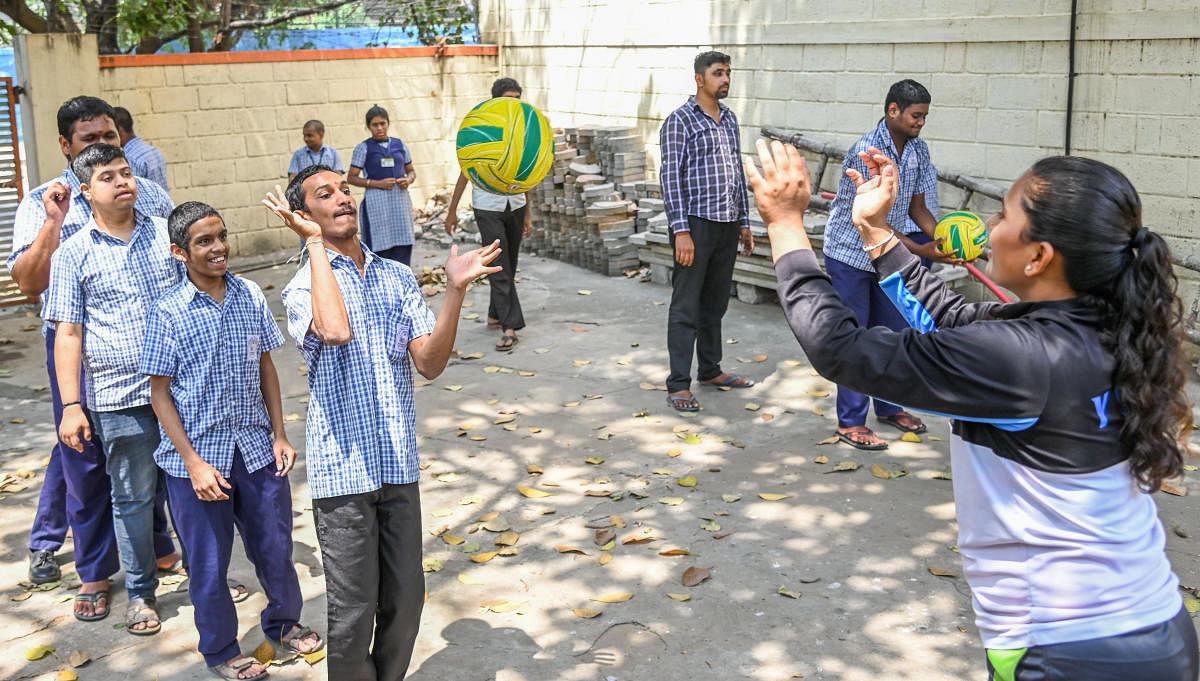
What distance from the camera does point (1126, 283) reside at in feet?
7.00

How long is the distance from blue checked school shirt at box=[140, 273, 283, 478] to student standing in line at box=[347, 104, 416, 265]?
4.51 meters

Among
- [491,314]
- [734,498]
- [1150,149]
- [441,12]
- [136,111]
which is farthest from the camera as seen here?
[441,12]

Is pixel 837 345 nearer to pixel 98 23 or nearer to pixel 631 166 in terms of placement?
pixel 631 166

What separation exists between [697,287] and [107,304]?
3703mm

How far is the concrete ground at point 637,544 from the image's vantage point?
165 inches

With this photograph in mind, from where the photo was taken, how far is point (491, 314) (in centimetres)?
910

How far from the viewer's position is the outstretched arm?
128 inches

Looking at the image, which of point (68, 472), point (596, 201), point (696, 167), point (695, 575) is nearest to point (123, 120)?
point (68, 472)

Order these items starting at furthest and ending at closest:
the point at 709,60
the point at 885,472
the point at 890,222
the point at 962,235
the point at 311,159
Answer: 1. the point at 311,159
2. the point at 709,60
3. the point at 962,235
4. the point at 890,222
5. the point at 885,472

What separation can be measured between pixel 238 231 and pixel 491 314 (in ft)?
15.0

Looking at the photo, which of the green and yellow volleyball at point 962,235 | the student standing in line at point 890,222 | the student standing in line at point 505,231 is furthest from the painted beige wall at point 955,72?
the student standing in line at point 505,231

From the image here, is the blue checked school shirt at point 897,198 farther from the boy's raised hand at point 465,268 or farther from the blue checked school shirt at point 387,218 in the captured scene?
the blue checked school shirt at point 387,218

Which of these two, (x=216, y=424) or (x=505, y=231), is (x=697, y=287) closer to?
(x=505, y=231)

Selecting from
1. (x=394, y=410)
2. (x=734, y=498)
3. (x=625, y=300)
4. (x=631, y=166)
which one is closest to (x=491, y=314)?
(x=625, y=300)
